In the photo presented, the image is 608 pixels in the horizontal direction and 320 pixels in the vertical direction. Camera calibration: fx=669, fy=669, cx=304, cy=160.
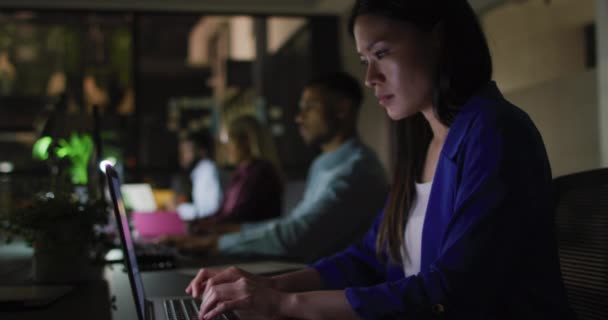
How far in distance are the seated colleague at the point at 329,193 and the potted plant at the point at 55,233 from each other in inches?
28.1

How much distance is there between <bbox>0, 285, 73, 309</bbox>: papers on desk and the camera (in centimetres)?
120

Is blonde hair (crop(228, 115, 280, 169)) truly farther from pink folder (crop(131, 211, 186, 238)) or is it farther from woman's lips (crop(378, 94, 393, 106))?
woman's lips (crop(378, 94, 393, 106))

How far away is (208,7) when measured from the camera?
19.1ft

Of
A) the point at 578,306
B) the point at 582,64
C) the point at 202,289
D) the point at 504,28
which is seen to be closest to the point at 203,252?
the point at 202,289

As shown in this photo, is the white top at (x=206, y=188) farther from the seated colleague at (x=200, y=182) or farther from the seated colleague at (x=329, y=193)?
the seated colleague at (x=329, y=193)

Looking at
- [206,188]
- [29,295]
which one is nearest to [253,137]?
[206,188]

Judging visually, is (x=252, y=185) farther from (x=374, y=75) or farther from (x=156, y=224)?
(x=374, y=75)

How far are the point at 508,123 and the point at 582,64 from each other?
285 centimetres

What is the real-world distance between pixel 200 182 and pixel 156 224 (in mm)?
2168

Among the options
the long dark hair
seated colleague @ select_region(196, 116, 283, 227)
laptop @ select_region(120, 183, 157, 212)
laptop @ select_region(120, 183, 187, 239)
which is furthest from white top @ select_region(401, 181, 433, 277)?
seated colleague @ select_region(196, 116, 283, 227)

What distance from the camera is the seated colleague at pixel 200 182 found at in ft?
15.4

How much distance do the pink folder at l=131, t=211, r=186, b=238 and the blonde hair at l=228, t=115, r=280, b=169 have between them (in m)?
1.10

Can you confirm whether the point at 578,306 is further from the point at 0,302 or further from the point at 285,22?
the point at 285,22

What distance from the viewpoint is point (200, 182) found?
498 centimetres
